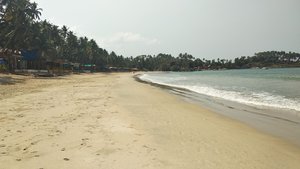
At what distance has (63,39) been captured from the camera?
94812 millimetres

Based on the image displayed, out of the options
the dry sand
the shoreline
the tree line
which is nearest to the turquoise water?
the shoreline

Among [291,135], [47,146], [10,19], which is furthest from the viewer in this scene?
[10,19]

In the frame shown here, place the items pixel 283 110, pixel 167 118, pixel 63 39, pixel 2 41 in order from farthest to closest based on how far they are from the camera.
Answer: pixel 63 39, pixel 2 41, pixel 283 110, pixel 167 118

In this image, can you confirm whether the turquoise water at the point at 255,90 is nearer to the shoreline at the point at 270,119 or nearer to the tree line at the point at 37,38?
the shoreline at the point at 270,119

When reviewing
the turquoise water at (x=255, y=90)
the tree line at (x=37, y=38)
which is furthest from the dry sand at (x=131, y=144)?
the tree line at (x=37, y=38)

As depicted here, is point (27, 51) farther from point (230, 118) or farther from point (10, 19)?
point (230, 118)

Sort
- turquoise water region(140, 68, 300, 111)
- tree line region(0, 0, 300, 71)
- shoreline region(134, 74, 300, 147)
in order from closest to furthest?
shoreline region(134, 74, 300, 147), turquoise water region(140, 68, 300, 111), tree line region(0, 0, 300, 71)

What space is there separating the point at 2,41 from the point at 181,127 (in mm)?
48839

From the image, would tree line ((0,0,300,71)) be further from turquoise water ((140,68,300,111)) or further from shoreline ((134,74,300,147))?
shoreline ((134,74,300,147))

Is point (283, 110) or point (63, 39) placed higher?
point (63, 39)

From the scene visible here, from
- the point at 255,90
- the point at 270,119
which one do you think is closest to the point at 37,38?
the point at 255,90

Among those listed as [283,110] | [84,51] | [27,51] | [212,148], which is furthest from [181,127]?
[84,51]

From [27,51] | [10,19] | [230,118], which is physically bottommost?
[230,118]

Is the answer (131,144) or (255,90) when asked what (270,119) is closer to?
(131,144)
